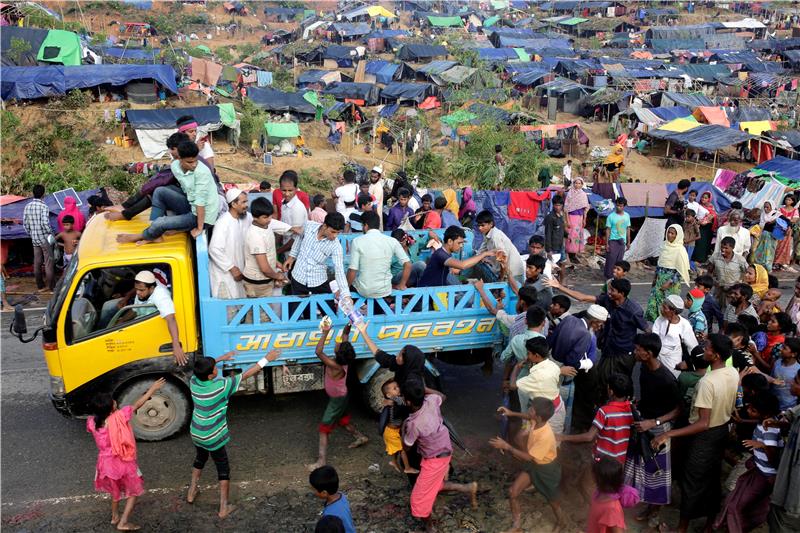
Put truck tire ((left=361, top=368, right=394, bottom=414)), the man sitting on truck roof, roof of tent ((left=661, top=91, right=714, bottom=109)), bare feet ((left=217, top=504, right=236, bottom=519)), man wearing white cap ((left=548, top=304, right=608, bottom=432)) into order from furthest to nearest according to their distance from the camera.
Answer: roof of tent ((left=661, top=91, right=714, bottom=109))
truck tire ((left=361, top=368, right=394, bottom=414))
the man sitting on truck roof
man wearing white cap ((left=548, top=304, right=608, bottom=432))
bare feet ((left=217, top=504, right=236, bottom=519))

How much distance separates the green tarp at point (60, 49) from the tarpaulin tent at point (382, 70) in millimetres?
19414

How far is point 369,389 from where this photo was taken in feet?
23.1

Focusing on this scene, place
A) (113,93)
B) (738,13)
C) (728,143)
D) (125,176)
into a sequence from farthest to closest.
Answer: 1. (738,13)
2. (113,93)
3. (728,143)
4. (125,176)

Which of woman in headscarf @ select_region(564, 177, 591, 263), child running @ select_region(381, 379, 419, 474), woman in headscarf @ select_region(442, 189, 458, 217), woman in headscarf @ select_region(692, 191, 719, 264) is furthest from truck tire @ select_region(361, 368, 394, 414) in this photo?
woman in headscarf @ select_region(692, 191, 719, 264)

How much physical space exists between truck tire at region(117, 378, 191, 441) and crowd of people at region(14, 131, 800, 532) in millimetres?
767

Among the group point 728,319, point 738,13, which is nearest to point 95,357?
point 728,319

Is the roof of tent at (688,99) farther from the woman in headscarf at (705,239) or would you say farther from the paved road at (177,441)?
the paved road at (177,441)

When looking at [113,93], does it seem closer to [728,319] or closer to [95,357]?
[95,357]

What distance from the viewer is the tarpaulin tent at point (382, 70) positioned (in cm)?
4478

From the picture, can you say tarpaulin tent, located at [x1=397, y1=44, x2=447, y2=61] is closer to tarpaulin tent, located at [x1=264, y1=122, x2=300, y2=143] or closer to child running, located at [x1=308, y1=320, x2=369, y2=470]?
tarpaulin tent, located at [x1=264, y1=122, x2=300, y2=143]

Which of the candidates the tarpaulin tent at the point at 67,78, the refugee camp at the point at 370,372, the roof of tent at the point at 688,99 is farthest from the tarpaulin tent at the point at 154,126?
the roof of tent at the point at 688,99

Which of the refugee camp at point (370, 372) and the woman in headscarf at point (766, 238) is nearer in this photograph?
the refugee camp at point (370, 372)

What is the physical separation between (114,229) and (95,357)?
136cm

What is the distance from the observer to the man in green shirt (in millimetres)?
6566
